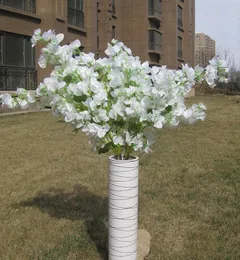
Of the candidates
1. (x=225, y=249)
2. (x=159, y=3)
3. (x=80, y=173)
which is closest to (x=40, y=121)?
(x=80, y=173)

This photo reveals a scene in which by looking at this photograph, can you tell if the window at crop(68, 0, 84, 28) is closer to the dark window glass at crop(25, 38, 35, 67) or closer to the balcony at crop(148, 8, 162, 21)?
the dark window glass at crop(25, 38, 35, 67)

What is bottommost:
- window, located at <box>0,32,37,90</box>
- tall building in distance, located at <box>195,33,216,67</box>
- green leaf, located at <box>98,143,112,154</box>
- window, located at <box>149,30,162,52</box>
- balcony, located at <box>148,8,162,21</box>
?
green leaf, located at <box>98,143,112,154</box>

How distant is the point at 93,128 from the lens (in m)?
3.18

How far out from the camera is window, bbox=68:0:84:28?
933 inches

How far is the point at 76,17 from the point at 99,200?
65.9 ft

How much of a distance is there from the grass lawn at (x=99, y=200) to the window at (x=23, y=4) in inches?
405

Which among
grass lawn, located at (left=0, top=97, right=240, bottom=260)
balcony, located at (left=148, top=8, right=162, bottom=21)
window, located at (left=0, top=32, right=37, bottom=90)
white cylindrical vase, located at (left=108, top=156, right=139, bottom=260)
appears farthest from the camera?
balcony, located at (left=148, top=8, right=162, bottom=21)

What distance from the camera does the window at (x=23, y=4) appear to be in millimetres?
18375

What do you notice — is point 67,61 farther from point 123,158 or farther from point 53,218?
point 53,218

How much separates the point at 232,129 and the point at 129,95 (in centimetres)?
1022

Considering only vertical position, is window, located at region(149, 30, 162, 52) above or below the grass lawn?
above

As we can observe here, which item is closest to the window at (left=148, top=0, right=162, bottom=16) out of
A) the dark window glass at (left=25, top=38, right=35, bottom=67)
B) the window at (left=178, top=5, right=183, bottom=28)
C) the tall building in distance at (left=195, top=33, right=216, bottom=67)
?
the window at (left=178, top=5, right=183, bottom=28)

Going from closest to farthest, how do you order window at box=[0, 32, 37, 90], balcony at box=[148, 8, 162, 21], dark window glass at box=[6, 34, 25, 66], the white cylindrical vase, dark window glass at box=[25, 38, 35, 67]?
the white cylindrical vase, window at box=[0, 32, 37, 90], dark window glass at box=[6, 34, 25, 66], dark window glass at box=[25, 38, 35, 67], balcony at box=[148, 8, 162, 21]

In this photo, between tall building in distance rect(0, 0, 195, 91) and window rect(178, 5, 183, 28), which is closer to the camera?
tall building in distance rect(0, 0, 195, 91)
